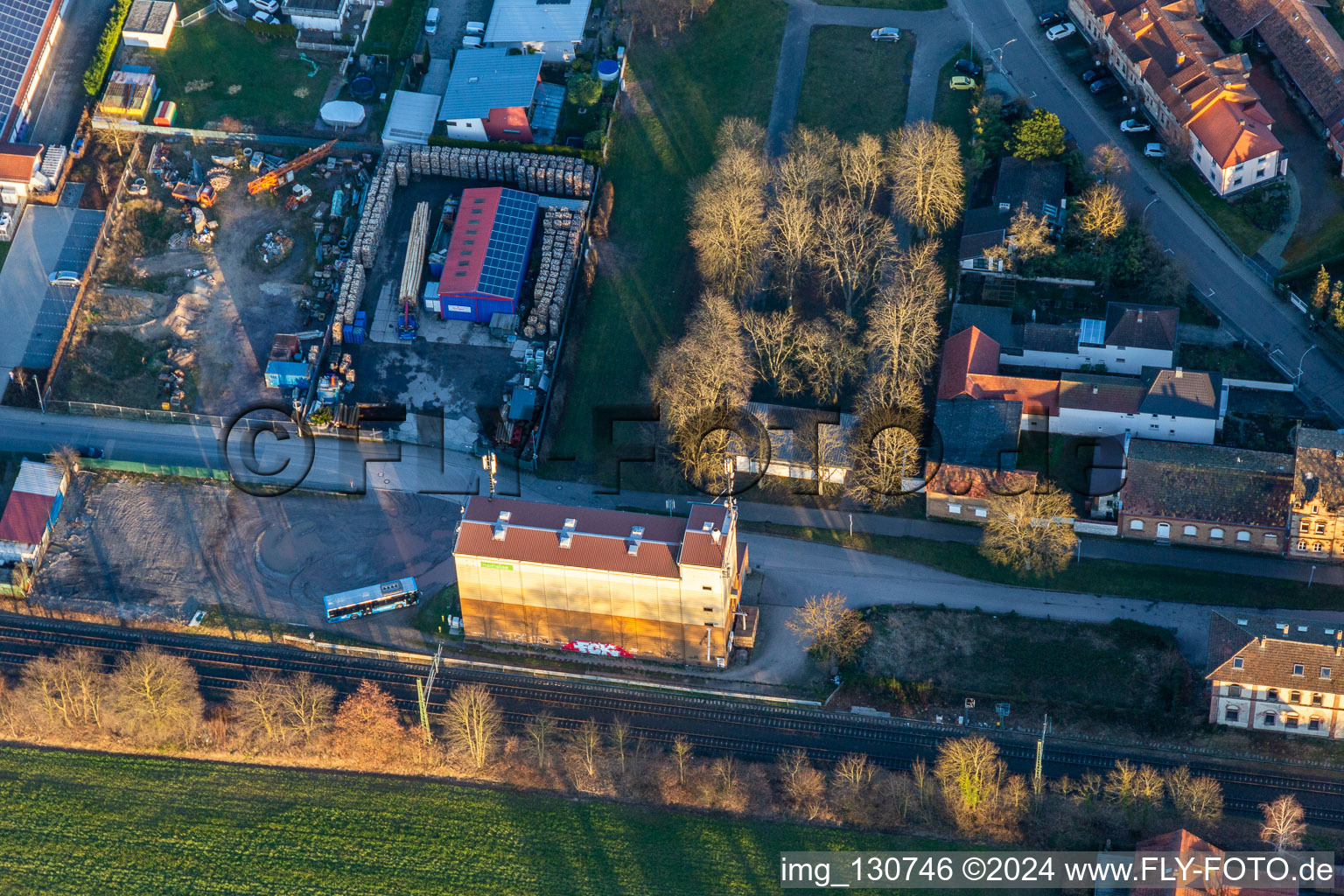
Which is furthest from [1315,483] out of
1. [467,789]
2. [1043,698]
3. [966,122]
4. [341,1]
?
[341,1]

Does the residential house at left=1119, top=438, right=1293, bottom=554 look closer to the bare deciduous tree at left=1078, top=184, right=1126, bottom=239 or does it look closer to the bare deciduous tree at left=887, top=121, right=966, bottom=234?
the bare deciduous tree at left=1078, top=184, right=1126, bottom=239

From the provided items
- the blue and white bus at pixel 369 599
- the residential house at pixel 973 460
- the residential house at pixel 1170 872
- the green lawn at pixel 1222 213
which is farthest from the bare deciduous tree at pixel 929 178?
the residential house at pixel 1170 872

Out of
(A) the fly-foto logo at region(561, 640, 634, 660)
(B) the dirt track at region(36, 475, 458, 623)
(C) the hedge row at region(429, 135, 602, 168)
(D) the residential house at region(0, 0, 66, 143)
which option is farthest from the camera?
(D) the residential house at region(0, 0, 66, 143)

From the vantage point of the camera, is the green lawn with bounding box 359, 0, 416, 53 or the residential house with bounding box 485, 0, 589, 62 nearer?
the residential house with bounding box 485, 0, 589, 62

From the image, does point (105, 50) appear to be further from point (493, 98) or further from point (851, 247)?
point (851, 247)

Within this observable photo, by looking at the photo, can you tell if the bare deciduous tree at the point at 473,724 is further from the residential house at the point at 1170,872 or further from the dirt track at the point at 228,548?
the residential house at the point at 1170,872

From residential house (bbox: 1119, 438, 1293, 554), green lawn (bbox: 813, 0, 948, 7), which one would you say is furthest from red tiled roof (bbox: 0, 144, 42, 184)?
residential house (bbox: 1119, 438, 1293, 554)
